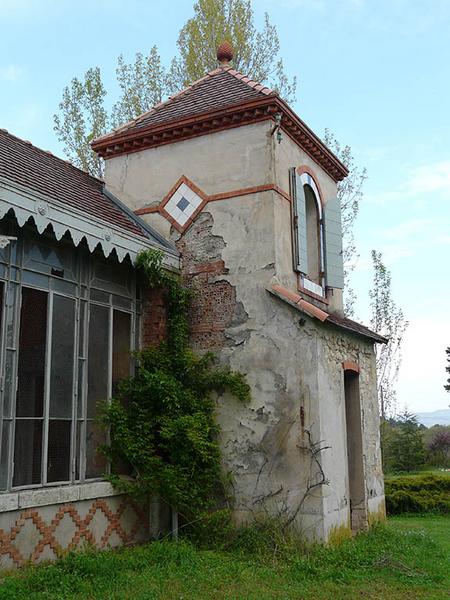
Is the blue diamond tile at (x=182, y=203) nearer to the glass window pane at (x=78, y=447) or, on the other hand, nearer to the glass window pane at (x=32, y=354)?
the glass window pane at (x=32, y=354)

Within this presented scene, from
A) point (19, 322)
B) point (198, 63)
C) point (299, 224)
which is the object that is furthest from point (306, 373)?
point (198, 63)

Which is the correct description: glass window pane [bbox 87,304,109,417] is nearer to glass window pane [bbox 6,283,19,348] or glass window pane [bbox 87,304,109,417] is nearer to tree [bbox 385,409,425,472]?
glass window pane [bbox 6,283,19,348]

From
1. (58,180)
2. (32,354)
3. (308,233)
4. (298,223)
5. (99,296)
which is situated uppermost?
(58,180)

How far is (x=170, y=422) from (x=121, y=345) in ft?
4.80

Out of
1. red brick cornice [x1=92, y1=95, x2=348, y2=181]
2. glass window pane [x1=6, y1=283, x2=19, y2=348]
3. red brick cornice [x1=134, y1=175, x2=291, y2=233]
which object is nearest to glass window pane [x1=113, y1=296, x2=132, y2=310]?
red brick cornice [x1=134, y1=175, x2=291, y2=233]

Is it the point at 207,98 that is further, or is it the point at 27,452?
the point at 207,98

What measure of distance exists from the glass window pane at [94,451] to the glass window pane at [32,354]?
101 cm

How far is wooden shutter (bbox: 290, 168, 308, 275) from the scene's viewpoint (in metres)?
10.4

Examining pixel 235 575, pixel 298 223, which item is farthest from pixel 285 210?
pixel 235 575

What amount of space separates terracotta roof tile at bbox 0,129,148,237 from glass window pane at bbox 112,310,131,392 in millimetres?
1367

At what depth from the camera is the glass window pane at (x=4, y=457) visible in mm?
7180

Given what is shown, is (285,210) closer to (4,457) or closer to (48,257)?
(48,257)

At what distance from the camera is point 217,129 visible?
34.9ft

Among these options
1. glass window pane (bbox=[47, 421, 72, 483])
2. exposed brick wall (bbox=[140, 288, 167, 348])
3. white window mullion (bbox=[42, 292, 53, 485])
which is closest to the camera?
white window mullion (bbox=[42, 292, 53, 485])
